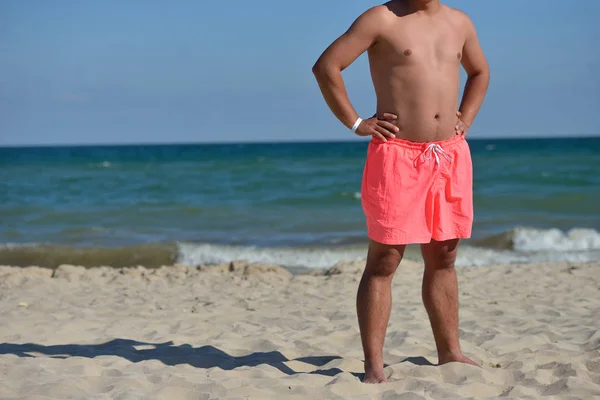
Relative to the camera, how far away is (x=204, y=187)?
2320 cm

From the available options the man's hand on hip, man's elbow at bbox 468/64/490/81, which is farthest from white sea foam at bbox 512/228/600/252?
the man's hand on hip

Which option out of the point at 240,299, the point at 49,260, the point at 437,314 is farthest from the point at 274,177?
the point at 437,314

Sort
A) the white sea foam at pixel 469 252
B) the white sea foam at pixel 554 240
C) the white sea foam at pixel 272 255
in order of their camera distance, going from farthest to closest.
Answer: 1. the white sea foam at pixel 554 240
2. the white sea foam at pixel 272 255
3. the white sea foam at pixel 469 252

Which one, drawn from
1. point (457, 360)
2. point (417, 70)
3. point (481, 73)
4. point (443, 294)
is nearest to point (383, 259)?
point (443, 294)

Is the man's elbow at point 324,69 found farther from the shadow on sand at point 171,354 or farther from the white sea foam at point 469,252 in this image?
the white sea foam at point 469,252

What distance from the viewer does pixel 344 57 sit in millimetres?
3293

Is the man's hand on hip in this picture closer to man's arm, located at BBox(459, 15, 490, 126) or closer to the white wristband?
the white wristband

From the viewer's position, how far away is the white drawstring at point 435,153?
11.0 ft

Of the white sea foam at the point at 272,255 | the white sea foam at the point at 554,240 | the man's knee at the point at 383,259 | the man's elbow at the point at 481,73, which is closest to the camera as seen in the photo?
the man's knee at the point at 383,259

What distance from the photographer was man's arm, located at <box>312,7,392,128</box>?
3270 millimetres

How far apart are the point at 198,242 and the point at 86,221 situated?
3975 mm

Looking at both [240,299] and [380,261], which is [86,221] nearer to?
[240,299]

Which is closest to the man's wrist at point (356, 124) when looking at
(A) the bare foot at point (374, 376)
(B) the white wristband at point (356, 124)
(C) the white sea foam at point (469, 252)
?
(B) the white wristband at point (356, 124)

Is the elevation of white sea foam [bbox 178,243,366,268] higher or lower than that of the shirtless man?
lower
